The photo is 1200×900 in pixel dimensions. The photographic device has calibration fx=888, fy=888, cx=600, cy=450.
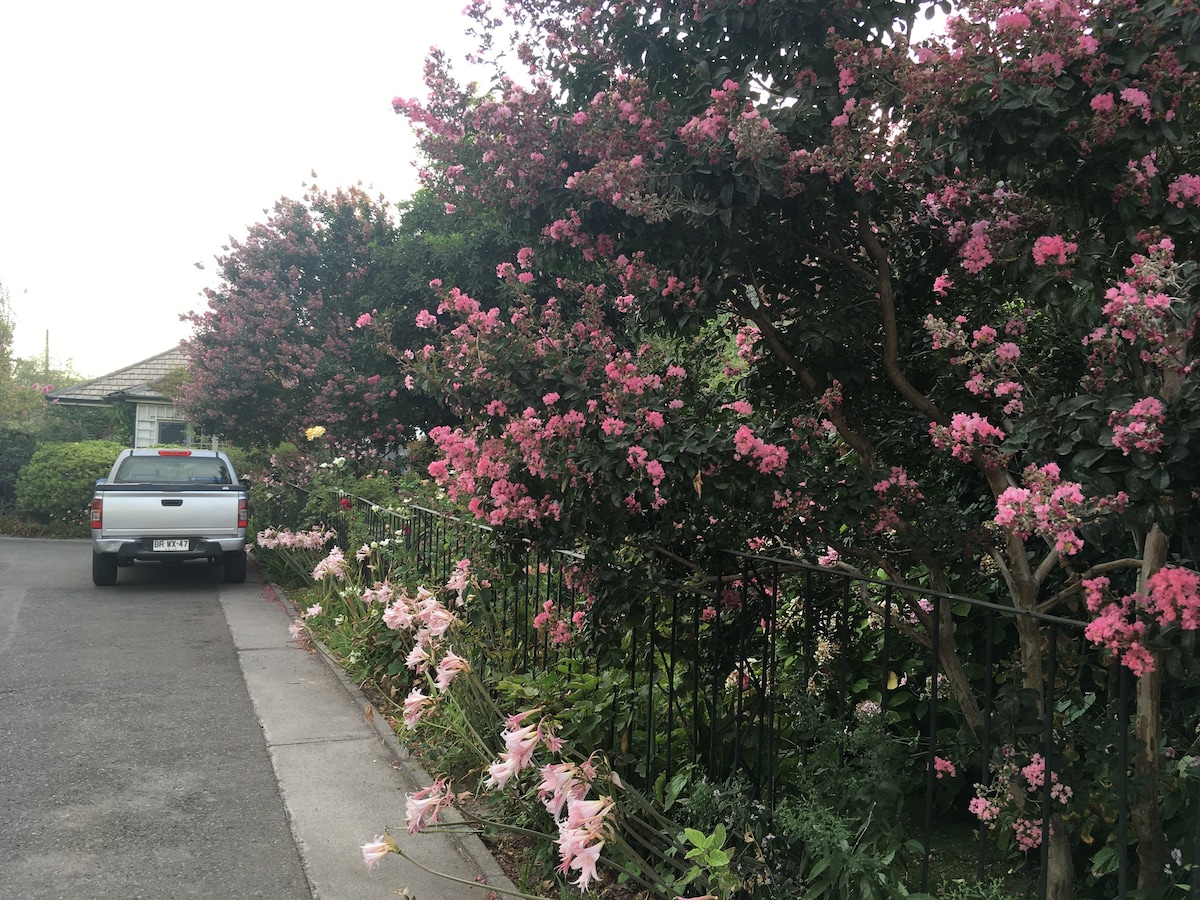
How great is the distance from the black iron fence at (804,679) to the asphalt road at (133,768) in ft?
4.93

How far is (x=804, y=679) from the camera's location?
3406mm

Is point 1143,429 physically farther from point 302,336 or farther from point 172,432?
point 172,432

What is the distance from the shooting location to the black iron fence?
2.62 meters

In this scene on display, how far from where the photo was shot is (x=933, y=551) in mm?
3158

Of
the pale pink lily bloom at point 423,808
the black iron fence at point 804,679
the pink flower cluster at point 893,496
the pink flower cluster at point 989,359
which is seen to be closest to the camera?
the pink flower cluster at point 989,359

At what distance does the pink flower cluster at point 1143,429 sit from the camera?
71.8 inches

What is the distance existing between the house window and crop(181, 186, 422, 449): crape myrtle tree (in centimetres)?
1464

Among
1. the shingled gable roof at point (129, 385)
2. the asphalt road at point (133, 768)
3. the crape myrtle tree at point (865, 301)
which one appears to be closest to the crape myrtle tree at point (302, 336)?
the asphalt road at point (133, 768)

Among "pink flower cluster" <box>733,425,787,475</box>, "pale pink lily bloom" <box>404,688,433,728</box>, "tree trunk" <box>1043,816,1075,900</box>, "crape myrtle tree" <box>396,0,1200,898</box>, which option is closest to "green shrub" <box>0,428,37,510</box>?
"pale pink lily bloom" <box>404,688,433,728</box>

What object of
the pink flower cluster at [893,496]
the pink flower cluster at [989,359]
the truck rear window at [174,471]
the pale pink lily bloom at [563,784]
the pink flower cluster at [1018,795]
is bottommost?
the pale pink lily bloom at [563,784]

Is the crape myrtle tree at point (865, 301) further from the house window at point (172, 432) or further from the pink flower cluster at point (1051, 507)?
the house window at point (172, 432)

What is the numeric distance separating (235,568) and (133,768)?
23.0 feet

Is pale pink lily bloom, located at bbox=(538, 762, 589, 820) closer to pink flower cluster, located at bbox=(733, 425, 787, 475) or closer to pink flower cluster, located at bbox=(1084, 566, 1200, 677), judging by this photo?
pink flower cluster, located at bbox=(733, 425, 787, 475)

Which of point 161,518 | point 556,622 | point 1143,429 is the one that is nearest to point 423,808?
point 556,622
